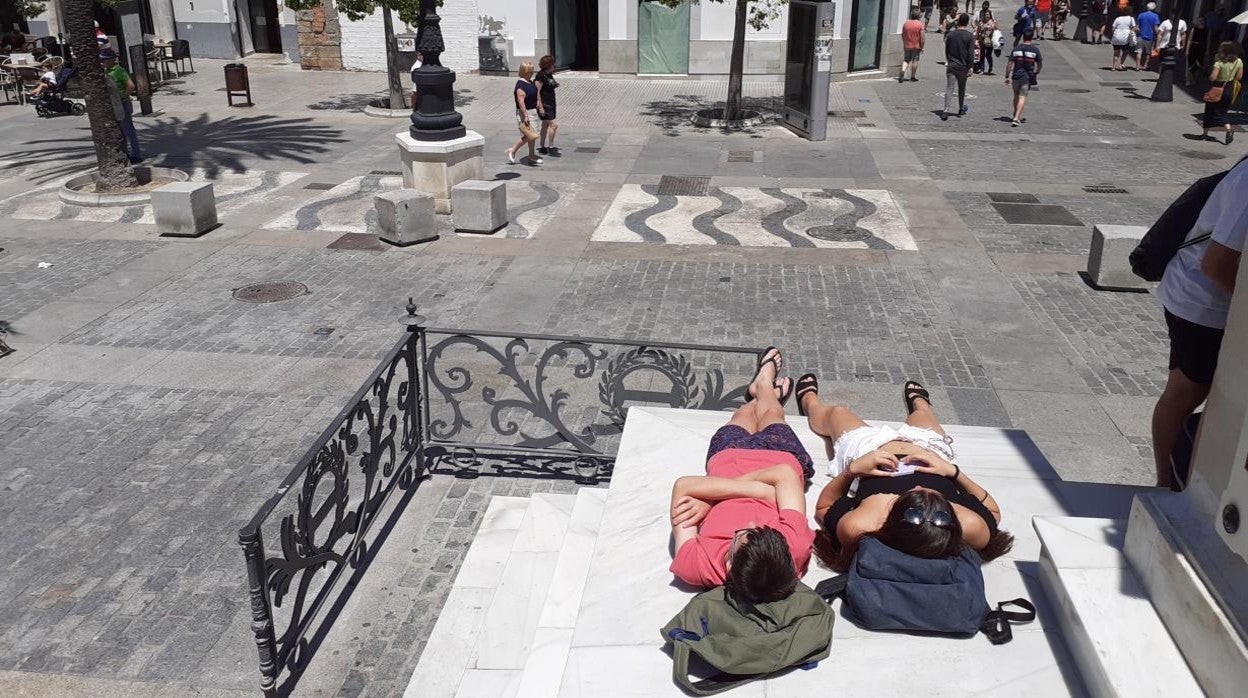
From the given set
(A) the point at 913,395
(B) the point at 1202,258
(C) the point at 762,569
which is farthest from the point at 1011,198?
(C) the point at 762,569

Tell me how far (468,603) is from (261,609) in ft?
4.26

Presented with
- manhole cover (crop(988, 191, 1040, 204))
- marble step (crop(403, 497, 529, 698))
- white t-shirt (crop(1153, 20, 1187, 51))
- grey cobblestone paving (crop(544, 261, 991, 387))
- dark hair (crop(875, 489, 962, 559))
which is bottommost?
marble step (crop(403, 497, 529, 698))

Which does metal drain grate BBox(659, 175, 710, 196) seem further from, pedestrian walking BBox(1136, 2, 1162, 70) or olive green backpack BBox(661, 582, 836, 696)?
pedestrian walking BBox(1136, 2, 1162, 70)

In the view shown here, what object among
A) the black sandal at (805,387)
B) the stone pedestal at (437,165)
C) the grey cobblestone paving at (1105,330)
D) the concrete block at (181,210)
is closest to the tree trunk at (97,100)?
the concrete block at (181,210)

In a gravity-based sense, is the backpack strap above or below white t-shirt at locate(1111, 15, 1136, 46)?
below

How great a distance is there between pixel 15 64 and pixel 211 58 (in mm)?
7021

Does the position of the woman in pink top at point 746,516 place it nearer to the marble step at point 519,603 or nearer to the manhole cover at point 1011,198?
the marble step at point 519,603

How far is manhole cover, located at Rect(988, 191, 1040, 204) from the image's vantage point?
14.4m

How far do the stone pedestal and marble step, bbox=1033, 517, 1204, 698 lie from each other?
11.1 meters

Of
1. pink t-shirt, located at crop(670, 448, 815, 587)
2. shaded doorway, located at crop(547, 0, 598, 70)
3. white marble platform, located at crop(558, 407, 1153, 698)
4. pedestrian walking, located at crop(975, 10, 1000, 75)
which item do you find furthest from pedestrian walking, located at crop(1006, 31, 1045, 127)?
pink t-shirt, located at crop(670, 448, 815, 587)

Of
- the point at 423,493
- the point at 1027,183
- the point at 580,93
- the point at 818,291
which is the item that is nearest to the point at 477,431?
the point at 423,493

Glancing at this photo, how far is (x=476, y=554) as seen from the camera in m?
5.93

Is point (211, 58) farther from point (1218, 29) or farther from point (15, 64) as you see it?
point (1218, 29)

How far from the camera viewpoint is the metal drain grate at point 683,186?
1518 centimetres
